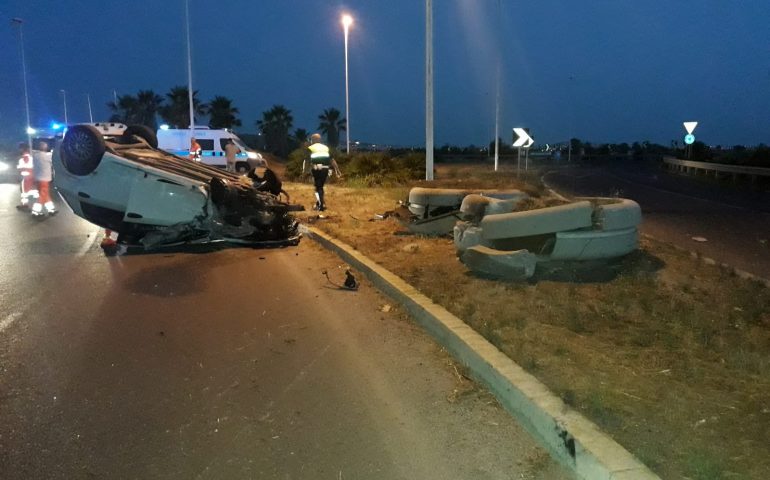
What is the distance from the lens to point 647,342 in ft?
17.5

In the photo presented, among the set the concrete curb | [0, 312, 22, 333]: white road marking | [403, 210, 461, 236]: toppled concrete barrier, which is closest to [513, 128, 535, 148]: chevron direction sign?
[403, 210, 461, 236]: toppled concrete barrier

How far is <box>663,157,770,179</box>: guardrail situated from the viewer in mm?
26891

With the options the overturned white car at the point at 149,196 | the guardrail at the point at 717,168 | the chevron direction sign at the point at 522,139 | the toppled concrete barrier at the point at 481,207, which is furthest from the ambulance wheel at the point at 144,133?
the guardrail at the point at 717,168

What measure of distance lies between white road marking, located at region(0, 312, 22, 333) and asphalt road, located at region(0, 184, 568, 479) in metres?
0.01

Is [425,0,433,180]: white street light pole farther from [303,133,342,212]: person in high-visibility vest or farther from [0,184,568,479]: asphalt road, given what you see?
[0,184,568,479]: asphalt road

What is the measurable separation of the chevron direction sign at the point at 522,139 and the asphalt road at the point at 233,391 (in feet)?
76.1

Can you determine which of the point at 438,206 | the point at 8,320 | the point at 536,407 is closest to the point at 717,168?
the point at 438,206

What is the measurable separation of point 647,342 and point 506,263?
7.22 ft

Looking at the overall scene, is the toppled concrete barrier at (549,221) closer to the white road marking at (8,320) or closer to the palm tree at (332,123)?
the white road marking at (8,320)

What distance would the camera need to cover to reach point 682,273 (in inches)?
310

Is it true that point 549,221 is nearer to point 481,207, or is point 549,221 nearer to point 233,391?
point 481,207

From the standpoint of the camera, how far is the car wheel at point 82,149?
10203 millimetres

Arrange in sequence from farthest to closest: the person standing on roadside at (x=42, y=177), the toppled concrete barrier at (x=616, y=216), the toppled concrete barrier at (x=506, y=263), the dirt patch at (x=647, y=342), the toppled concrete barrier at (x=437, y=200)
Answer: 1. the person standing on roadside at (x=42, y=177)
2. the toppled concrete barrier at (x=437, y=200)
3. the toppled concrete barrier at (x=616, y=216)
4. the toppled concrete barrier at (x=506, y=263)
5. the dirt patch at (x=647, y=342)

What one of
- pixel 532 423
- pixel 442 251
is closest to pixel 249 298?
pixel 442 251
